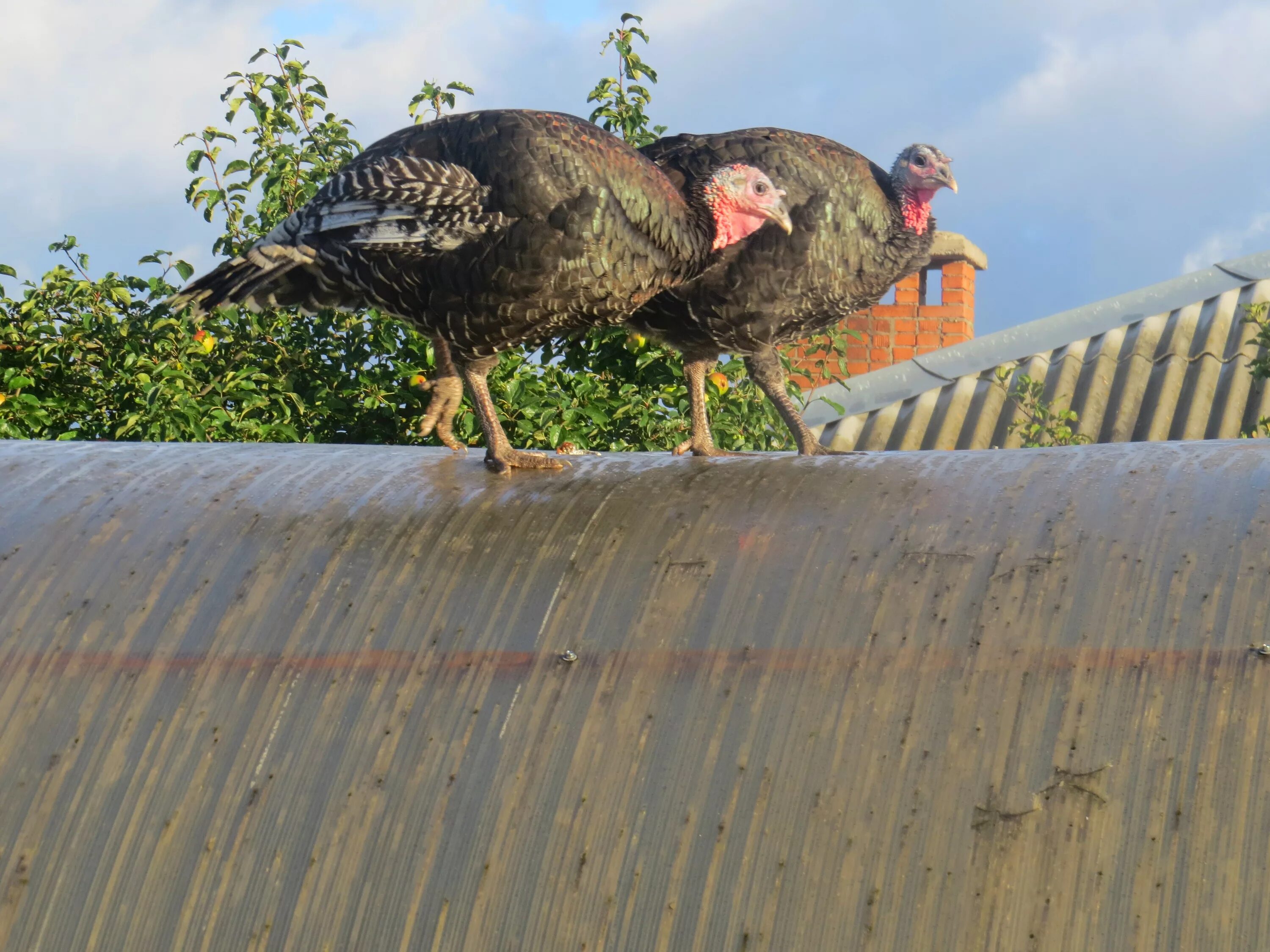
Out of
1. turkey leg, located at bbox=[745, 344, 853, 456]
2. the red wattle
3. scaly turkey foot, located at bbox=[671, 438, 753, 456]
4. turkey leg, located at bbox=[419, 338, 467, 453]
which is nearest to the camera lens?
scaly turkey foot, located at bbox=[671, 438, 753, 456]

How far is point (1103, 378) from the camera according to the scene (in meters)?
8.06

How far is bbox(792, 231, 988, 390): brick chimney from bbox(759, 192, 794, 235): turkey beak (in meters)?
6.05

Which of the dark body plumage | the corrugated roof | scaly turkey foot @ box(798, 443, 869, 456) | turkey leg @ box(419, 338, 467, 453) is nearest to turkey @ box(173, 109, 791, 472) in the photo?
the dark body plumage

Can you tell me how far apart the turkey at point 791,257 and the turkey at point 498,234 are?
6.5 inches

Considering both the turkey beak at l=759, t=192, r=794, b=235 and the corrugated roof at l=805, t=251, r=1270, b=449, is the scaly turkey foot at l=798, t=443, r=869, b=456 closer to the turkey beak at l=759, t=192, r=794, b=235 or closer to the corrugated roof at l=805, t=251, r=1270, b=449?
the turkey beak at l=759, t=192, r=794, b=235

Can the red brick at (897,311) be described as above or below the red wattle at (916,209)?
above

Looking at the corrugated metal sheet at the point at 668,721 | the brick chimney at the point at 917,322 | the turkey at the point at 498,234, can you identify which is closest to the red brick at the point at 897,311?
the brick chimney at the point at 917,322

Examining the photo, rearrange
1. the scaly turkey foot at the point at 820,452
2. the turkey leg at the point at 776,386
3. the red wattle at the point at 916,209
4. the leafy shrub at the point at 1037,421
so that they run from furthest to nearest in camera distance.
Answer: the leafy shrub at the point at 1037,421 < the red wattle at the point at 916,209 < the turkey leg at the point at 776,386 < the scaly turkey foot at the point at 820,452

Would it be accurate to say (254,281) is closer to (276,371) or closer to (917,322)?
(276,371)

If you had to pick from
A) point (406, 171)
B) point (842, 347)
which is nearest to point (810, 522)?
point (406, 171)

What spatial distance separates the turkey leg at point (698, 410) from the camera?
10.5ft

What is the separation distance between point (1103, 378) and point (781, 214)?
18.1ft

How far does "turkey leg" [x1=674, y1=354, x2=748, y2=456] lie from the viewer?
3.19 m

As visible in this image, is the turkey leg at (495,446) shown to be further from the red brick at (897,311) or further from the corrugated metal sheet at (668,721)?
the red brick at (897,311)
